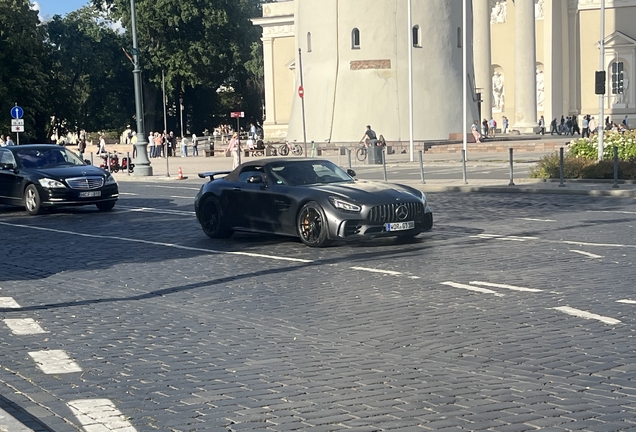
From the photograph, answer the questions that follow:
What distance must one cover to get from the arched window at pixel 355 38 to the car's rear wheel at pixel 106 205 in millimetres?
35400

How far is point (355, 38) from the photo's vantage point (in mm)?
58875

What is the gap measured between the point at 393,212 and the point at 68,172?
411 inches

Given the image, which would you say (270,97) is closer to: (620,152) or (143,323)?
(620,152)

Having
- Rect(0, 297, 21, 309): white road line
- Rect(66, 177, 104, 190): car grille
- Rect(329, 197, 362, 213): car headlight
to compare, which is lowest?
Rect(0, 297, 21, 309): white road line

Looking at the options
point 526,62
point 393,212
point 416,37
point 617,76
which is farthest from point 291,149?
point 393,212

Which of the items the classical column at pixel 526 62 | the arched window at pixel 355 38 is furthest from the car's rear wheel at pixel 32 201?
the classical column at pixel 526 62

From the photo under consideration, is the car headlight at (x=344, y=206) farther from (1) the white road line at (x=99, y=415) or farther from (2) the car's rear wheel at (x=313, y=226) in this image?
(1) the white road line at (x=99, y=415)

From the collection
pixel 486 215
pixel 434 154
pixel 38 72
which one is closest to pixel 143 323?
pixel 486 215

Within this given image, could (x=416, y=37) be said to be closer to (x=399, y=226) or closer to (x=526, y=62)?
(x=526, y=62)

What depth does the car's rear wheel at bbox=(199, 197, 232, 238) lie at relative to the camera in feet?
59.0

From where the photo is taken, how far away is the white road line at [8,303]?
37.1 feet

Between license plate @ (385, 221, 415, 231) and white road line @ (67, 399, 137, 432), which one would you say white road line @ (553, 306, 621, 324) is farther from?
license plate @ (385, 221, 415, 231)

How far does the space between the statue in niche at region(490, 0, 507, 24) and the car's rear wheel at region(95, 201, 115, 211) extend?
7050 centimetres

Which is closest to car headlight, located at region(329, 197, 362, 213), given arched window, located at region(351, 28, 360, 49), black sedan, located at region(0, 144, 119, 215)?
black sedan, located at region(0, 144, 119, 215)
